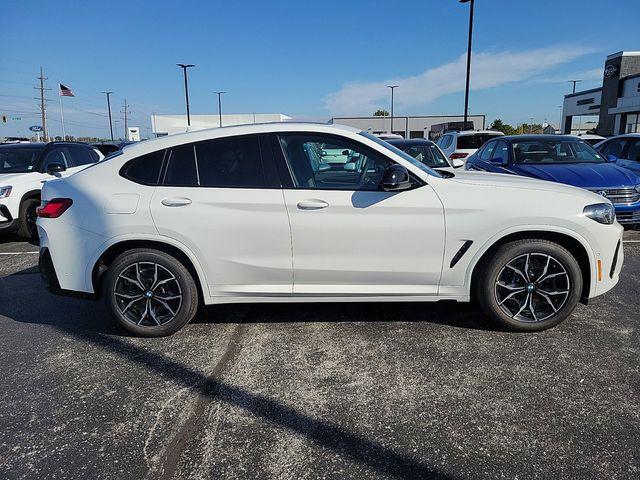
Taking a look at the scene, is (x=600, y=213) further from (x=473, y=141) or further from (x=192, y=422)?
(x=473, y=141)

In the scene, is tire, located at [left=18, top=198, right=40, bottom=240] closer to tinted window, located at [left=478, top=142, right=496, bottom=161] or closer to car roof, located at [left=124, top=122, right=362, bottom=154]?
car roof, located at [left=124, top=122, right=362, bottom=154]

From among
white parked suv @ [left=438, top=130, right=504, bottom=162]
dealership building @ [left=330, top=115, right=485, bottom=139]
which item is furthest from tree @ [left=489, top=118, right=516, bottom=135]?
white parked suv @ [left=438, top=130, right=504, bottom=162]

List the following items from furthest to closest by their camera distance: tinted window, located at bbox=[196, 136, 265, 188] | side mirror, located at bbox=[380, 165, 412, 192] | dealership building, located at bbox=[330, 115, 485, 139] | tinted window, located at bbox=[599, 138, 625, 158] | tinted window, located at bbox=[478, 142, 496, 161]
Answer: dealership building, located at bbox=[330, 115, 485, 139] → tinted window, located at bbox=[599, 138, 625, 158] → tinted window, located at bbox=[478, 142, 496, 161] → tinted window, located at bbox=[196, 136, 265, 188] → side mirror, located at bbox=[380, 165, 412, 192]

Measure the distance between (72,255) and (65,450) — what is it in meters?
1.72

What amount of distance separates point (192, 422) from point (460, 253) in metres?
2.28

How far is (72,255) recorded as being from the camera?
3.65 metres

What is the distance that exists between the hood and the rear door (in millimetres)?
4749

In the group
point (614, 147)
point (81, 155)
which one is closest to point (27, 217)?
point (81, 155)

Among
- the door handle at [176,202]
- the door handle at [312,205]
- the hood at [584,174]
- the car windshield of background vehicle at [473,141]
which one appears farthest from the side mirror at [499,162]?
the door handle at [176,202]

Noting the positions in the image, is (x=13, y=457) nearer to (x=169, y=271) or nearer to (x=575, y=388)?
(x=169, y=271)

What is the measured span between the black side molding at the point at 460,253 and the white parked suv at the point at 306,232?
0.4 inches

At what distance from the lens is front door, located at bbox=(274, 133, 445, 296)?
3.49m

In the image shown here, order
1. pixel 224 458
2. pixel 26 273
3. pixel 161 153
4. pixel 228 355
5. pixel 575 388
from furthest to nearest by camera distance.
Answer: pixel 26 273 < pixel 161 153 < pixel 228 355 < pixel 575 388 < pixel 224 458

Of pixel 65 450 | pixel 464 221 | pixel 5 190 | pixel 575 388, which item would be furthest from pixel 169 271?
pixel 5 190
